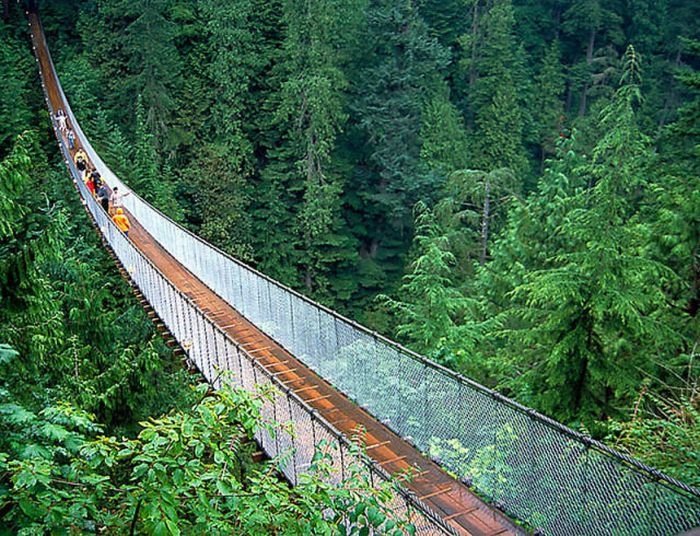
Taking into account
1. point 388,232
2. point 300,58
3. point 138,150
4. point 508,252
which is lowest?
point 388,232

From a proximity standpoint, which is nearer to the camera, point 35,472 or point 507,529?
point 35,472

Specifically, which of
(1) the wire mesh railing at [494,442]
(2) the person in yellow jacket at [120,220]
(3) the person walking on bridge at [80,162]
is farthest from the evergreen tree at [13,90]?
(1) the wire mesh railing at [494,442]

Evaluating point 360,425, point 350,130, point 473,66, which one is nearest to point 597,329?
point 360,425

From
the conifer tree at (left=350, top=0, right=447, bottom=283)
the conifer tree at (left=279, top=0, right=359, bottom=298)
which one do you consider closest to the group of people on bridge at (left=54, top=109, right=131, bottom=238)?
the conifer tree at (left=279, top=0, right=359, bottom=298)

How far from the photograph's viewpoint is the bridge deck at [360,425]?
16.4 ft

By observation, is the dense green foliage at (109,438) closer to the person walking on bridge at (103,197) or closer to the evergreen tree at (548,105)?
the person walking on bridge at (103,197)

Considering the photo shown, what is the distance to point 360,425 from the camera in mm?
4230

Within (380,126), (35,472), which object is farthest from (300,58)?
(35,472)

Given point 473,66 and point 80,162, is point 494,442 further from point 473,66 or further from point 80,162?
point 473,66

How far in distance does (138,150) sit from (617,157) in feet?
47.0

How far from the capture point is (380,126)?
77.0 feet

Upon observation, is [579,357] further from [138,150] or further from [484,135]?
[484,135]

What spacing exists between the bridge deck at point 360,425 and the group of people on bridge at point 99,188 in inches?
79.1

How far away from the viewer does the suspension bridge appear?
411 cm
